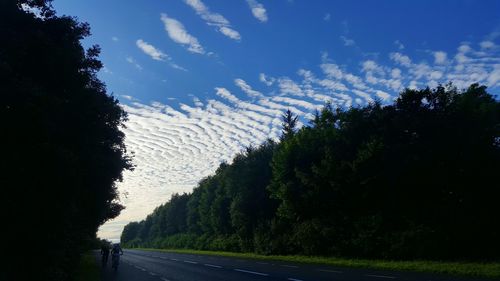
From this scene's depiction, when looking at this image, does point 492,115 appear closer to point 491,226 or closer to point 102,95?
point 491,226

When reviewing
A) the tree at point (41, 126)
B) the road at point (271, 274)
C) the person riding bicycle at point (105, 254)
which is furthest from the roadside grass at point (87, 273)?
the tree at point (41, 126)

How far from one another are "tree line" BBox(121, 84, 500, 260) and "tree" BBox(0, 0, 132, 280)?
59.6ft

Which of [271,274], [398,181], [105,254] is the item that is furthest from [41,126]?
[398,181]

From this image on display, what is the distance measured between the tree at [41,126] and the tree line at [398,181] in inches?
715

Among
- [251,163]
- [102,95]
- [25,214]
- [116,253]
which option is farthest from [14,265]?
[251,163]

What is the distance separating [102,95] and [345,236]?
18.6 metres

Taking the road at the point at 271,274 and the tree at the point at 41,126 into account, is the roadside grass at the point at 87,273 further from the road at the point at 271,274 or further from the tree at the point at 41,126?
the tree at the point at 41,126

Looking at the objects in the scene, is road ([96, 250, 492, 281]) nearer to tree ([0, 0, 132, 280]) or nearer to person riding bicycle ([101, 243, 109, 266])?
tree ([0, 0, 132, 280])

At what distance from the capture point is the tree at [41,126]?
13.3 meters

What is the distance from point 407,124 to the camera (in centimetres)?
3061

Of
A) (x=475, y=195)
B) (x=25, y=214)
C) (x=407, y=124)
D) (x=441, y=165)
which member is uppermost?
(x=407, y=124)

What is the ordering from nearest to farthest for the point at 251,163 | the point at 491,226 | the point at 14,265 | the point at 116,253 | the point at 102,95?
the point at 14,265
the point at 102,95
the point at 491,226
the point at 116,253
the point at 251,163

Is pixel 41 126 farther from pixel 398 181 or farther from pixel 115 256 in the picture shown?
pixel 398 181

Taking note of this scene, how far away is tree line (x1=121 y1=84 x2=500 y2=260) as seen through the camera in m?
26.0
